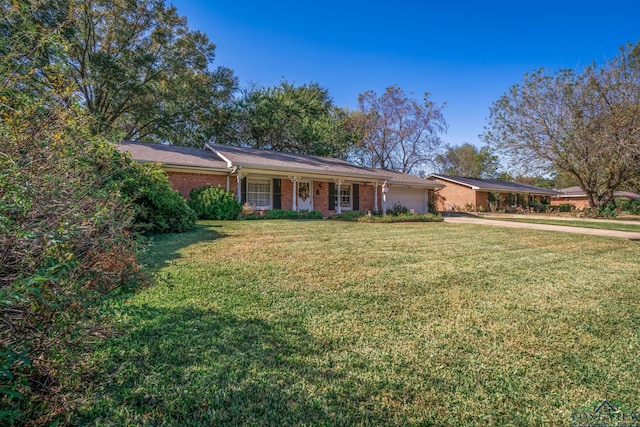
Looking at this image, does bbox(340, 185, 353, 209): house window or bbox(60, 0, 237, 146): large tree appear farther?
bbox(340, 185, 353, 209): house window

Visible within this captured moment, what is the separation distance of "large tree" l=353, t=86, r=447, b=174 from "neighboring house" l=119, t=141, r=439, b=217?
37.3 feet

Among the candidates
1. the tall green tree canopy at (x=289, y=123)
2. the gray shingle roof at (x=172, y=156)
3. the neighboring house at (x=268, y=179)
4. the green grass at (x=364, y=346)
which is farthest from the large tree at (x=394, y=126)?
the green grass at (x=364, y=346)

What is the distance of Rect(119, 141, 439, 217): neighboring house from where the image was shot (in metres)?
13.3

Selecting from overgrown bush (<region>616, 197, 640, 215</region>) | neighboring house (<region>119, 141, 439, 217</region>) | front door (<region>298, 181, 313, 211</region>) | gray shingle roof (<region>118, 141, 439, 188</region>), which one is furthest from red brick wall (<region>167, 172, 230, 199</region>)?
overgrown bush (<region>616, 197, 640, 215</region>)

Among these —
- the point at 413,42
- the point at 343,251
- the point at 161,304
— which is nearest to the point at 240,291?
the point at 161,304

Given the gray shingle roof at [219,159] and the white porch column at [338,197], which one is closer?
the gray shingle roof at [219,159]

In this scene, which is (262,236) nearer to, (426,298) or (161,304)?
(161,304)

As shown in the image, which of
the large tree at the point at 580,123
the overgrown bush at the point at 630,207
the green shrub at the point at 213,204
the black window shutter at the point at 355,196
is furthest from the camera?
the overgrown bush at the point at 630,207

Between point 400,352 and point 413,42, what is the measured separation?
1831cm

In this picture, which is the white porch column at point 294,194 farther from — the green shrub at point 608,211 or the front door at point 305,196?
the green shrub at point 608,211

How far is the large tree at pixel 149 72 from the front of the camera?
17.3m

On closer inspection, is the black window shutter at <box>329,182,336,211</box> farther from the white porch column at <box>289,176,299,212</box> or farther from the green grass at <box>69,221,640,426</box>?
the green grass at <box>69,221,640,426</box>

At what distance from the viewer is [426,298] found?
3.88 metres

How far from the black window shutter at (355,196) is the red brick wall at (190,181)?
7335mm
